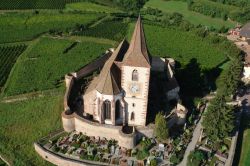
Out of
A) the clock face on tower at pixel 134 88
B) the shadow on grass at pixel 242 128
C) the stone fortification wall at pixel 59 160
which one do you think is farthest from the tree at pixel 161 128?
the shadow on grass at pixel 242 128

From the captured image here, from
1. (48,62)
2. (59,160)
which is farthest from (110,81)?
(48,62)

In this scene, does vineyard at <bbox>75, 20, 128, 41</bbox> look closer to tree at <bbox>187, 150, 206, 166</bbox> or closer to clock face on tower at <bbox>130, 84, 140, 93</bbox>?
clock face on tower at <bbox>130, 84, 140, 93</bbox>

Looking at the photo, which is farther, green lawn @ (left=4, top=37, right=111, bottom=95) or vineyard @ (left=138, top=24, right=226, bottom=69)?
vineyard @ (left=138, top=24, right=226, bottom=69)

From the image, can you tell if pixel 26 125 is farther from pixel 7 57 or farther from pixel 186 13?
pixel 186 13

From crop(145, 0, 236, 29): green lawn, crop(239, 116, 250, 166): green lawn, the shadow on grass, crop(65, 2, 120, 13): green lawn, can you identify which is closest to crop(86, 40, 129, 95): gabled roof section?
the shadow on grass

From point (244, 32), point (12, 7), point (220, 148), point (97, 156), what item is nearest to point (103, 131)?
point (97, 156)

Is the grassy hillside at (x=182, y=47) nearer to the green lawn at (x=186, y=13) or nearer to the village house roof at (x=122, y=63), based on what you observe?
the green lawn at (x=186, y=13)

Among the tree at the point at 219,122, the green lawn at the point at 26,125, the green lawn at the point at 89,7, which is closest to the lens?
the green lawn at the point at 26,125
